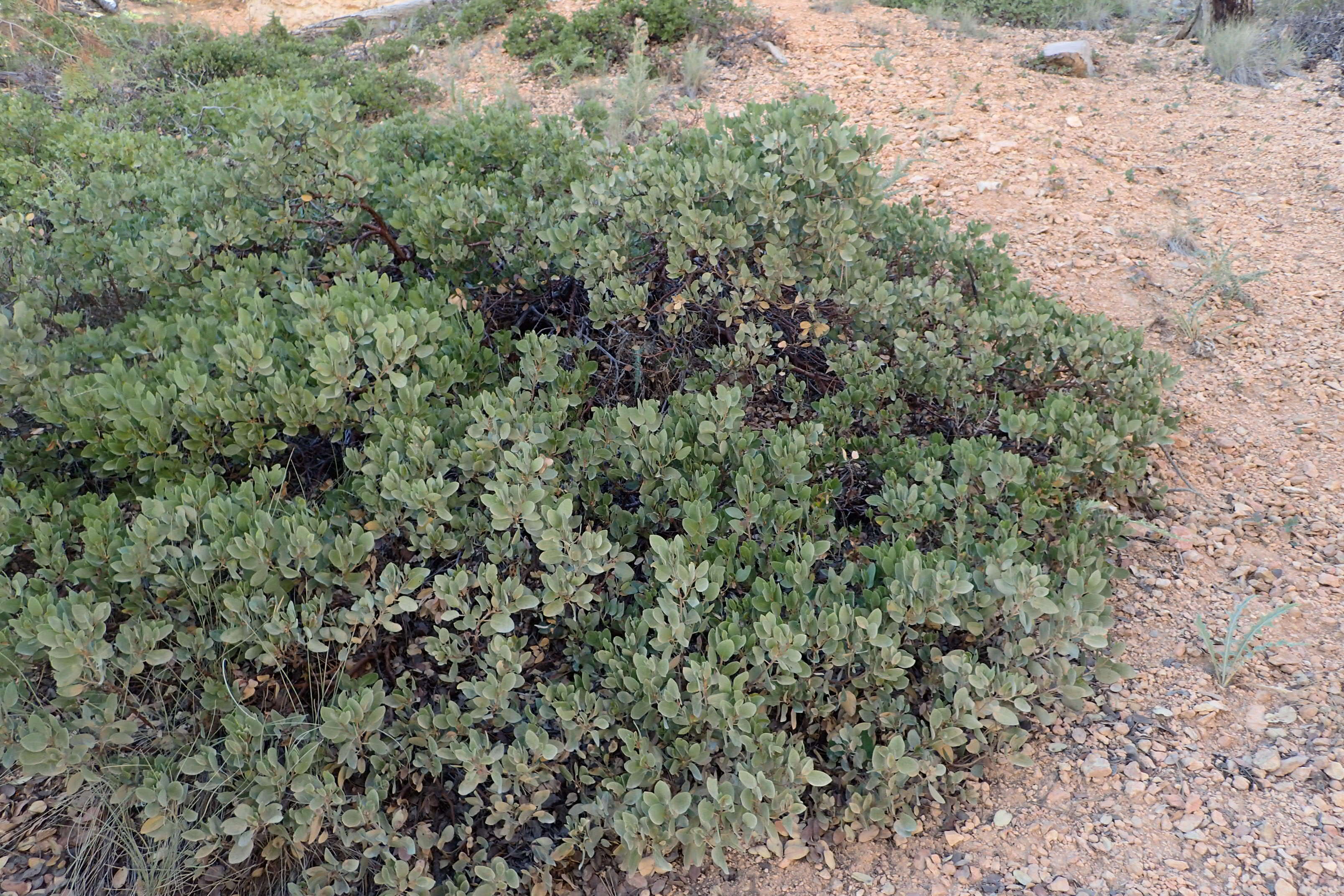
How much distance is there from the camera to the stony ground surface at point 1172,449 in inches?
79.7

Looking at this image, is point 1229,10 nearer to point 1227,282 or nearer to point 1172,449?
point 1227,282

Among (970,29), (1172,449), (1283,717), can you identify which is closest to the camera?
(1283,717)

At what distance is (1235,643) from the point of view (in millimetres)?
2434

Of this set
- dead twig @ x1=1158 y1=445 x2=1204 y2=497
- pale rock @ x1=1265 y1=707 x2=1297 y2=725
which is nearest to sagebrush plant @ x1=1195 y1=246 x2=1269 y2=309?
dead twig @ x1=1158 y1=445 x2=1204 y2=497

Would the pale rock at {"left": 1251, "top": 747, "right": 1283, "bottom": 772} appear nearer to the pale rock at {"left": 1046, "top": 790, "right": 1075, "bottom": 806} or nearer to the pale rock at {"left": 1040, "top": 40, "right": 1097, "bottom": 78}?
the pale rock at {"left": 1046, "top": 790, "right": 1075, "bottom": 806}

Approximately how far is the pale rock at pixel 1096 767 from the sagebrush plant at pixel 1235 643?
43 centimetres

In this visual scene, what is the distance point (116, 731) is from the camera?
6.46 ft

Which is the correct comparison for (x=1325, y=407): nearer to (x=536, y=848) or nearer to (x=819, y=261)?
(x=819, y=261)

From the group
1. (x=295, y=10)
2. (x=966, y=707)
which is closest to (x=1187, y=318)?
(x=966, y=707)

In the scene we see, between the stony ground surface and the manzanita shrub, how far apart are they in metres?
0.17

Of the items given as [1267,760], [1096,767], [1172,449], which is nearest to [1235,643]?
[1267,760]

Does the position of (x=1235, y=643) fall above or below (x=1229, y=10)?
below

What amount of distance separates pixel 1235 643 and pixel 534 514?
75.2 inches

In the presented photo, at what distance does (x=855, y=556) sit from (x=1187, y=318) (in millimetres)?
2384
